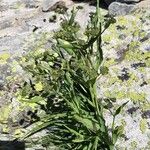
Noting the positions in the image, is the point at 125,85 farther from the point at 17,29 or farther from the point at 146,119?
the point at 17,29

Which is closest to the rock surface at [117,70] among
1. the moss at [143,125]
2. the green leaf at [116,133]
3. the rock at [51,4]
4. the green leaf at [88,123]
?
the moss at [143,125]

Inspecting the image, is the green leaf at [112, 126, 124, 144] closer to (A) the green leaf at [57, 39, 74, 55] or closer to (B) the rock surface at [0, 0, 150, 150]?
(B) the rock surface at [0, 0, 150, 150]

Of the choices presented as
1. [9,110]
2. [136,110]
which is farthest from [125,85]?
[9,110]

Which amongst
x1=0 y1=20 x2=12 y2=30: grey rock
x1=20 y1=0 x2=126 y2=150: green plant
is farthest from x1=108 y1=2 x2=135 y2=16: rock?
x1=20 y1=0 x2=126 y2=150: green plant

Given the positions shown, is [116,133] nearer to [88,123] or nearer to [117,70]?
[88,123]

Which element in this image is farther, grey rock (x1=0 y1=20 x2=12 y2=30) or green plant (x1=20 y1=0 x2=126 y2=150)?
grey rock (x1=0 y1=20 x2=12 y2=30)

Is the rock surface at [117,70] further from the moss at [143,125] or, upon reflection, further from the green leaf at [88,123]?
the green leaf at [88,123]
